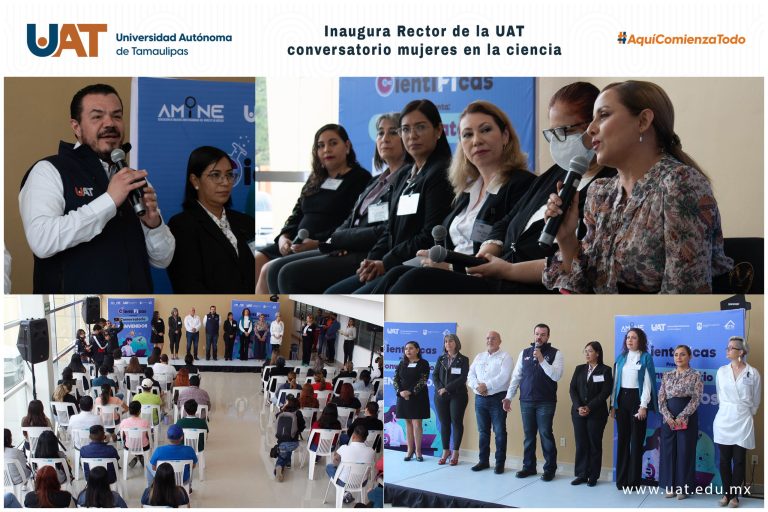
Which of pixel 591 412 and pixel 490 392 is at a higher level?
pixel 490 392

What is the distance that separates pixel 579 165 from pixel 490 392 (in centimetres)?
167

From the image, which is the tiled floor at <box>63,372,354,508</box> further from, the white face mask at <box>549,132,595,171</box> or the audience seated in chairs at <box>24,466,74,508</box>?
the white face mask at <box>549,132,595,171</box>

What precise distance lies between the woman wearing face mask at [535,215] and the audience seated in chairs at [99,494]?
2803 millimetres

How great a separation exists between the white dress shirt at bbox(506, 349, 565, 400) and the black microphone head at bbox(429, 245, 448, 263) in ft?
2.93

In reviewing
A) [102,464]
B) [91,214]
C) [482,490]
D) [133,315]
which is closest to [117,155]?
[91,214]

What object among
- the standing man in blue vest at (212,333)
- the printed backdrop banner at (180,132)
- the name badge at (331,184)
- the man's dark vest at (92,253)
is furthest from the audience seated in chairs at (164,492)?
the name badge at (331,184)

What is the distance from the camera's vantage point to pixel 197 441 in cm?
569

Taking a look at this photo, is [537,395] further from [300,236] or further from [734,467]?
[300,236]

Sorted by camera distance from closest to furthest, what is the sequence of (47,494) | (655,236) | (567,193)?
(655,236), (567,193), (47,494)

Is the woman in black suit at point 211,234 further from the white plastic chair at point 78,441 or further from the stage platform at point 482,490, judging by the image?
the stage platform at point 482,490

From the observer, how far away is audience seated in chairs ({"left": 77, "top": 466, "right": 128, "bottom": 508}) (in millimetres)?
5465
